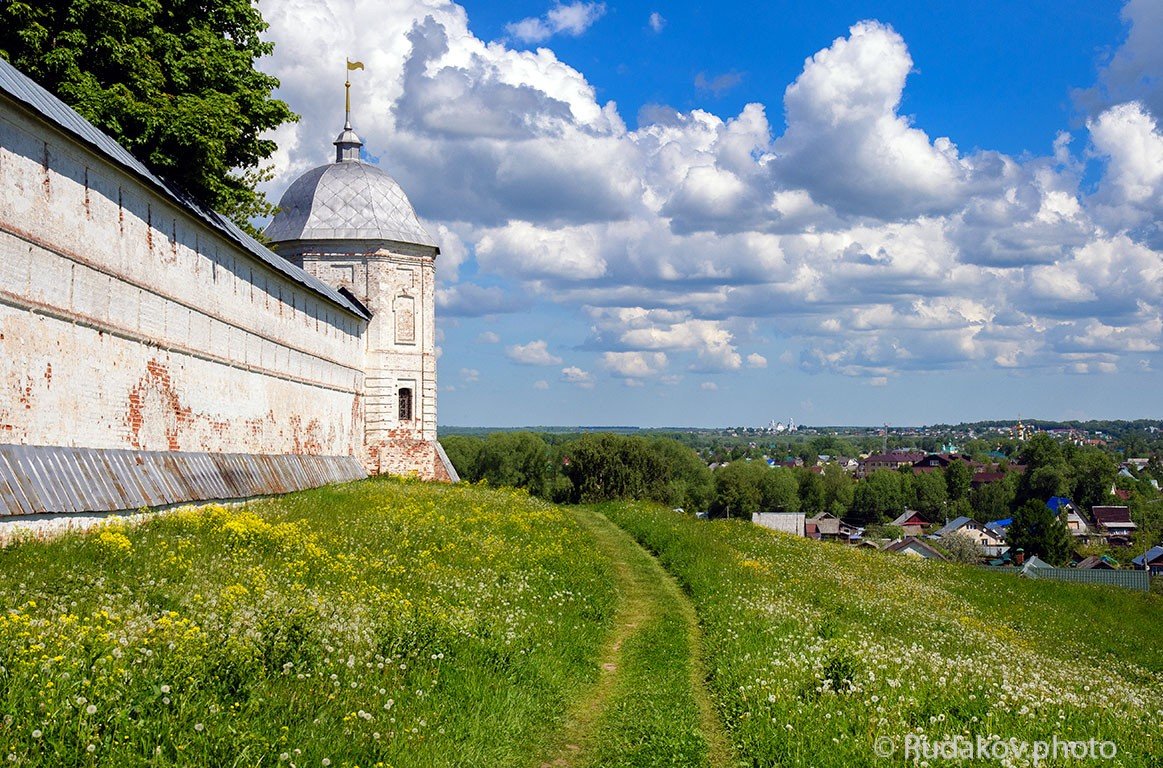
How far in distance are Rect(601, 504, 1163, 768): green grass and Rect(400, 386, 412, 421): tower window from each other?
14506mm

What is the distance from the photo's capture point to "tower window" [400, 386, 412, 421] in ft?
119

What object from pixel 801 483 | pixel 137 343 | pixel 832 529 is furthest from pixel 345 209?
pixel 801 483

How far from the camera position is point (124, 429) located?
15.5 meters

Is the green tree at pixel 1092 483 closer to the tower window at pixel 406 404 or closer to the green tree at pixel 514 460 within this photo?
the green tree at pixel 514 460

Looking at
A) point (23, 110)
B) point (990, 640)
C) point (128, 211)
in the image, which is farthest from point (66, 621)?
point (990, 640)

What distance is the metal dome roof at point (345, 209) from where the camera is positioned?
3572 cm

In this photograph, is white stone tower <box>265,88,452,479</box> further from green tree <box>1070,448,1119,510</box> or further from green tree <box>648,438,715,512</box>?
green tree <box>1070,448,1119,510</box>

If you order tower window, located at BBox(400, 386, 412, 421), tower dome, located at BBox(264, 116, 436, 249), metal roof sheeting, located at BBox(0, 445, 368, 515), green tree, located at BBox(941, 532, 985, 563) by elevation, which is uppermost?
tower dome, located at BBox(264, 116, 436, 249)

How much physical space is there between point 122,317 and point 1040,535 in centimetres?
7527

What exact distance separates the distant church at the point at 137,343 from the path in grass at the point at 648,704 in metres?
6.89

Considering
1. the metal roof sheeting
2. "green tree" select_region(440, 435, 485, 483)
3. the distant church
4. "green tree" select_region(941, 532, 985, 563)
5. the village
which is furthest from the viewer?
"green tree" select_region(440, 435, 485, 483)

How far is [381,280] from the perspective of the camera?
35781 millimetres

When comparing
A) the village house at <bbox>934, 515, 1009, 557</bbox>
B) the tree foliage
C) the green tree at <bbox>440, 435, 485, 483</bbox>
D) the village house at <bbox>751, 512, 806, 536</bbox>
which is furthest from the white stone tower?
the village house at <bbox>934, 515, 1009, 557</bbox>

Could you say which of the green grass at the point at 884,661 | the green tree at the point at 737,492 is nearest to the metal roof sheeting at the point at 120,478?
the green grass at the point at 884,661
